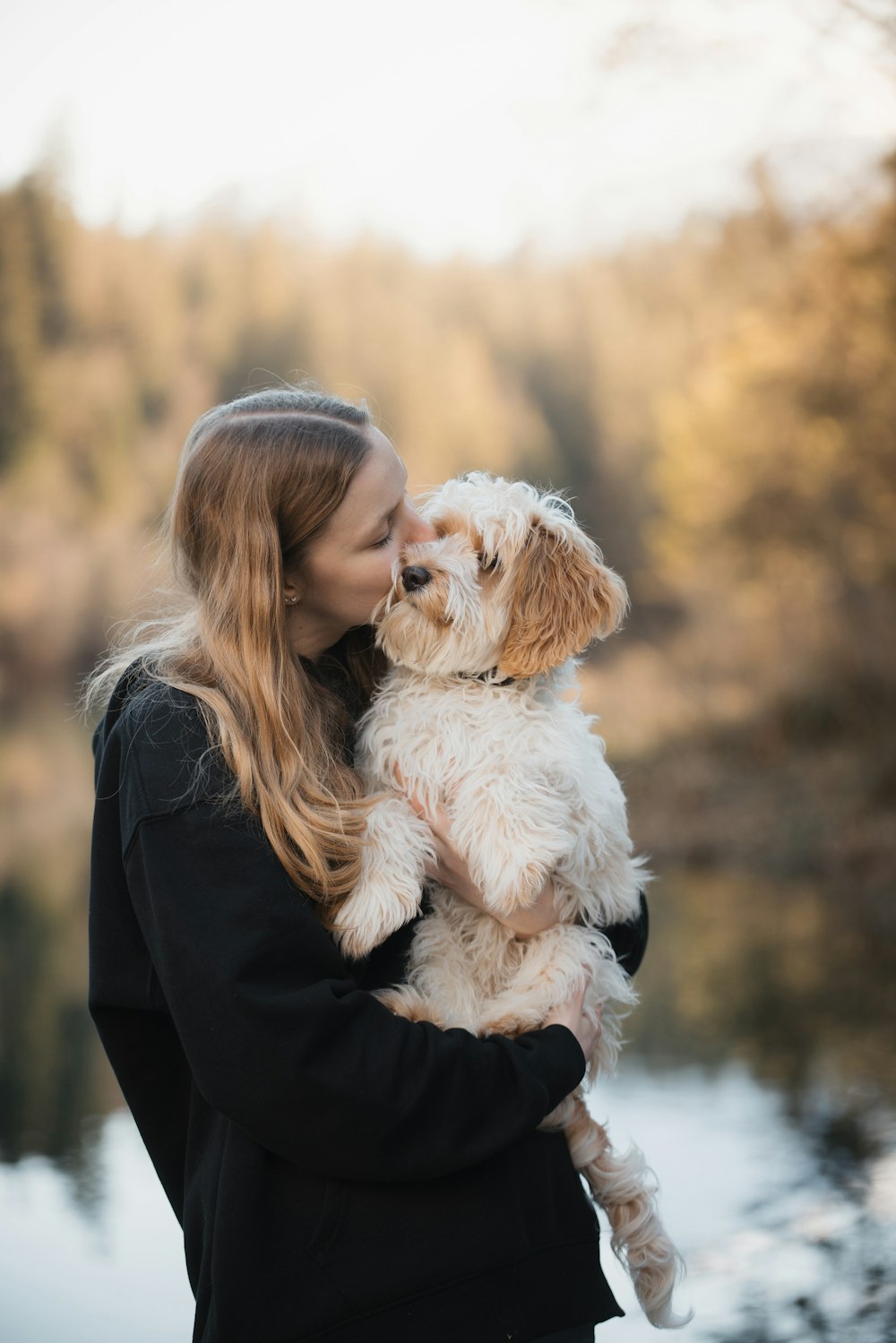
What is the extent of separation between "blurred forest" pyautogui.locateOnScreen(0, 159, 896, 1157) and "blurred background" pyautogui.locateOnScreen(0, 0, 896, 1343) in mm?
62

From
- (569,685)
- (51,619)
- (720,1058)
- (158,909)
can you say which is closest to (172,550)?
(158,909)

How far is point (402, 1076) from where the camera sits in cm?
179

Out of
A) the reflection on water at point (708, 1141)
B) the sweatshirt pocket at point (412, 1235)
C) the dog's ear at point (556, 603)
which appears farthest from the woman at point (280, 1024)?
the reflection on water at point (708, 1141)

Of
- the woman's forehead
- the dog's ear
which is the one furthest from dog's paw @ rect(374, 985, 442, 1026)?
the woman's forehead

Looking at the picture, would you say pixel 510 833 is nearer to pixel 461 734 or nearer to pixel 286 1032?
pixel 461 734

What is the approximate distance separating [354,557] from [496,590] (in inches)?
18.2

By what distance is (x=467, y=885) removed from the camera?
97.7 inches

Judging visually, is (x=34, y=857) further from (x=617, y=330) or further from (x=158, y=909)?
(x=617, y=330)

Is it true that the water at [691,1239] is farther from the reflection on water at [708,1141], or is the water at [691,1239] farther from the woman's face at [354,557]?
the woman's face at [354,557]

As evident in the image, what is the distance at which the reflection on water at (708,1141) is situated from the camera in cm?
486

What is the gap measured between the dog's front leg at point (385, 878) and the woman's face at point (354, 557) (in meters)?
0.37

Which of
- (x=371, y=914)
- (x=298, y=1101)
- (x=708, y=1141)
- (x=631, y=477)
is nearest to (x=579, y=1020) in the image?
(x=371, y=914)

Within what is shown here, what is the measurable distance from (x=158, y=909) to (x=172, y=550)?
750 millimetres

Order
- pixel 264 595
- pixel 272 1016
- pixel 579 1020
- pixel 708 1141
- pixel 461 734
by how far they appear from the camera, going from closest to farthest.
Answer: pixel 272 1016 < pixel 264 595 < pixel 579 1020 < pixel 461 734 < pixel 708 1141
